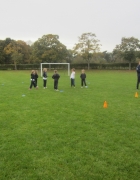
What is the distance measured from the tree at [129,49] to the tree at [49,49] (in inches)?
629

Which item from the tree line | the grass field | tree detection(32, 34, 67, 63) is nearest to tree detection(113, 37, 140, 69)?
the tree line

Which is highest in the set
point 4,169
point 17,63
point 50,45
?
point 50,45

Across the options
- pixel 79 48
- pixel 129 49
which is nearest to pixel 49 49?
pixel 79 48

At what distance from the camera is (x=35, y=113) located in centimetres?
840

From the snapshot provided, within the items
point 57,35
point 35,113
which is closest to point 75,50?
point 57,35

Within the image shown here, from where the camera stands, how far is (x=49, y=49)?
177 ft

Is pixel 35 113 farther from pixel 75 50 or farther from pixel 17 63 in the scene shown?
pixel 17 63

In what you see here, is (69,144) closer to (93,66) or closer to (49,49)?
(49,49)

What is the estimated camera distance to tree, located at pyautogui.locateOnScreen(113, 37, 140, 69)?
52312 mm

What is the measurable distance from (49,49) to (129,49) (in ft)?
72.1

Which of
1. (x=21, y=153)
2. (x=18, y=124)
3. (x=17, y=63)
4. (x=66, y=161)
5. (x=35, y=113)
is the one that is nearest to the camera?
(x=66, y=161)

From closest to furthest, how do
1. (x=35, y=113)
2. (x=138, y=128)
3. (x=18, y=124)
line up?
(x=138, y=128) → (x=18, y=124) → (x=35, y=113)

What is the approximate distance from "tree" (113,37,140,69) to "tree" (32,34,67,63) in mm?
15978

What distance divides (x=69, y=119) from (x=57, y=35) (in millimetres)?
50956
